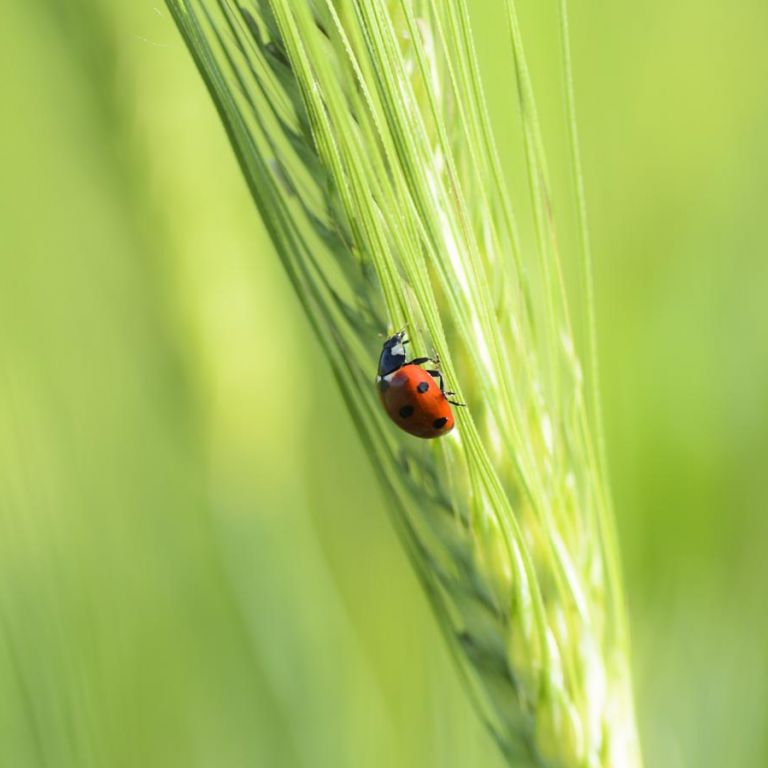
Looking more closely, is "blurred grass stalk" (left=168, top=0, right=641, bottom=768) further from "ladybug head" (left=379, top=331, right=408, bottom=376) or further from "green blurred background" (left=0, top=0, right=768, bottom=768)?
"green blurred background" (left=0, top=0, right=768, bottom=768)

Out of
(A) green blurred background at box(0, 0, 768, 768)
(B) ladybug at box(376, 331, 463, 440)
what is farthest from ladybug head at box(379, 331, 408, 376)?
(A) green blurred background at box(0, 0, 768, 768)

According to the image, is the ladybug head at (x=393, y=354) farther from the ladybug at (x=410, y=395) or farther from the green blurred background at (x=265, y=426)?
the green blurred background at (x=265, y=426)

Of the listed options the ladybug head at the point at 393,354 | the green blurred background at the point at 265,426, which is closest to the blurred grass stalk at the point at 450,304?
the ladybug head at the point at 393,354

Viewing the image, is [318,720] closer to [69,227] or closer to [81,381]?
[81,381]

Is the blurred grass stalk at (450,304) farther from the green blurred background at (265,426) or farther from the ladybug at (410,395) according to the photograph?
the green blurred background at (265,426)

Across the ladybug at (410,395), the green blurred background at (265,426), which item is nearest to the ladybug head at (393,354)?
the ladybug at (410,395)

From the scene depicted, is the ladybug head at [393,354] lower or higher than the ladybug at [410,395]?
higher

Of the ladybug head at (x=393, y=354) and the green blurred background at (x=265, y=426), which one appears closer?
the ladybug head at (x=393, y=354)
